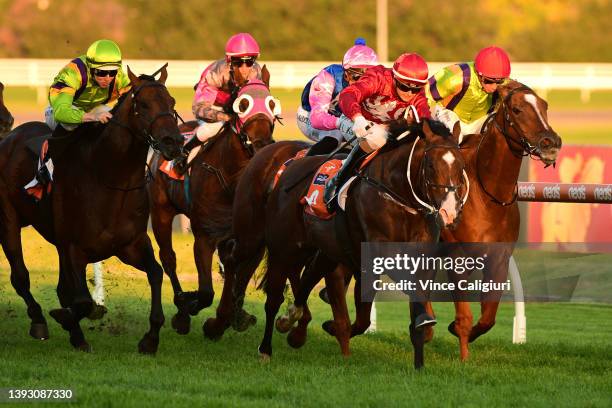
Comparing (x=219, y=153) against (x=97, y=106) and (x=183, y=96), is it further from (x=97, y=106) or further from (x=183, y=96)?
(x=183, y=96)

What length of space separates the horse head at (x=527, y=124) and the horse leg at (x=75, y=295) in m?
2.91

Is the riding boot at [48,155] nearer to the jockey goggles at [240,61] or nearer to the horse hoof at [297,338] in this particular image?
the jockey goggles at [240,61]

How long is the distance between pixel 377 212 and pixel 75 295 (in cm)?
218

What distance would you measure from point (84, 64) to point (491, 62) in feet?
9.05

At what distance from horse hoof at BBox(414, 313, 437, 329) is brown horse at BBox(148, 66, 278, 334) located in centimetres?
265

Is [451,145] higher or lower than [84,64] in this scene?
lower

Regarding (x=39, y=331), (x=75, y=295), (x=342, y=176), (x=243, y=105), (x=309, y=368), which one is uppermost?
(x=243, y=105)

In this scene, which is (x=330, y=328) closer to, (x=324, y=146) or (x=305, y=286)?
(x=305, y=286)

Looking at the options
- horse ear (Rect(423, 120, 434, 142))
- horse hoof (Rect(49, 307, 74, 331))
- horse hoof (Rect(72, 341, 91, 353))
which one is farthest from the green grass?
horse ear (Rect(423, 120, 434, 142))

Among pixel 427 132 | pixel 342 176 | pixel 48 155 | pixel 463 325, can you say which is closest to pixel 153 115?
pixel 48 155

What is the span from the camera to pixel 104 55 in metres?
8.94

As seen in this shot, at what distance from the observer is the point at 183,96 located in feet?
126

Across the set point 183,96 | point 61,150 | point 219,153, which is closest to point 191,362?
point 61,150

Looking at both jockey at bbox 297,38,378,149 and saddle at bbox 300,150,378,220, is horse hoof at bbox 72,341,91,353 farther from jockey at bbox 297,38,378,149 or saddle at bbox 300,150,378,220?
jockey at bbox 297,38,378,149
